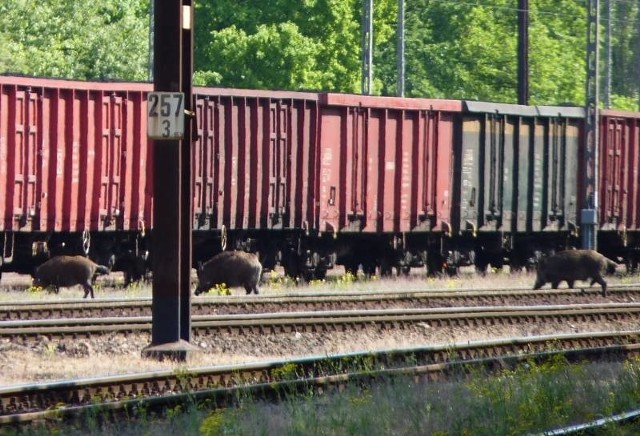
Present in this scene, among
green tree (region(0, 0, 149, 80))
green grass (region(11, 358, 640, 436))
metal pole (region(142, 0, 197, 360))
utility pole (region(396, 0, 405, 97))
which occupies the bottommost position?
green grass (region(11, 358, 640, 436))

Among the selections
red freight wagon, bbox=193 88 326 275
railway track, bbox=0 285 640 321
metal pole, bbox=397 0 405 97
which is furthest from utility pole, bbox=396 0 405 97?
railway track, bbox=0 285 640 321

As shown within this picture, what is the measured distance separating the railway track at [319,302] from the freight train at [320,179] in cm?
250

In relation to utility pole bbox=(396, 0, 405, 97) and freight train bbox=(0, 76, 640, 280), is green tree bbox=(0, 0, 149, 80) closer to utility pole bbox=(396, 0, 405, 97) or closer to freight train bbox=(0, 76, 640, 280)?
utility pole bbox=(396, 0, 405, 97)

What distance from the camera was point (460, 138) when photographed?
87.2 ft

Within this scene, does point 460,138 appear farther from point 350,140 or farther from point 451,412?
point 451,412

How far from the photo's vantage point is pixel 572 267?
22.6 m

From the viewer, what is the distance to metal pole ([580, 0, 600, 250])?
89.4 ft

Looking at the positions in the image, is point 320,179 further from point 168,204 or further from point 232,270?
point 168,204

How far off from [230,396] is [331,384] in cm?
109

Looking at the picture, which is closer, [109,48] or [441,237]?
[441,237]

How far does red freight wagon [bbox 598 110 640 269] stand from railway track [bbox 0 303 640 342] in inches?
409

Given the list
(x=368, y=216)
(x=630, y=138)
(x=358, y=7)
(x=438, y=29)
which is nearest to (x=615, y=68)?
(x=438, y=29)

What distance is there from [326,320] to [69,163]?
691 cm

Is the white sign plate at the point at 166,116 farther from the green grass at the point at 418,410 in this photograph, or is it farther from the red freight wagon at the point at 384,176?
the red freight wagon at the point at 384,176
